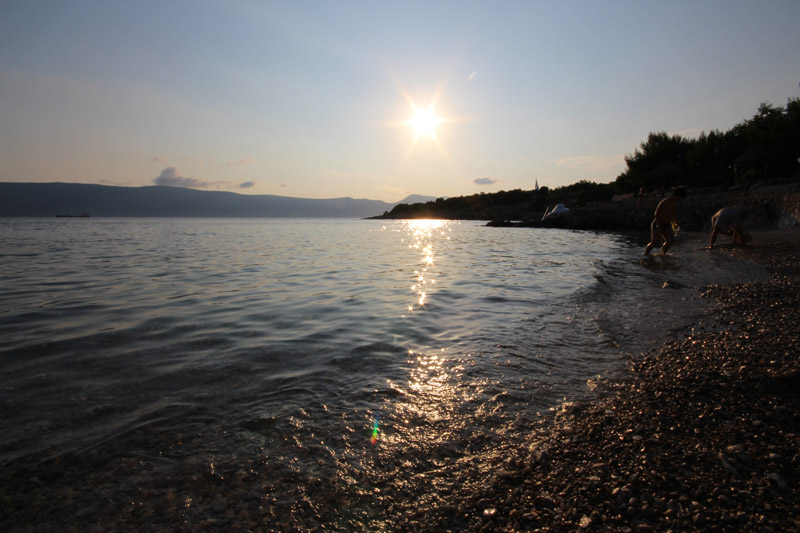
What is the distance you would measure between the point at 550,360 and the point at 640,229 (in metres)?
39.8

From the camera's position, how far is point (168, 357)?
484 centimetres

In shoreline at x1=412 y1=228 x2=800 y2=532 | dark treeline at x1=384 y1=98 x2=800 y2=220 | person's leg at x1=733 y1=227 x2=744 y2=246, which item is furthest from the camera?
dark treeline at x1=384 y1=98 x2=800 y2=220

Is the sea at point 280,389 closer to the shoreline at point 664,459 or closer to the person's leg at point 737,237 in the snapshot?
the shoreline at point 664,459

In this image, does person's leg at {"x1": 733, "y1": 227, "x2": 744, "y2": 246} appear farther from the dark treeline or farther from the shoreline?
the dark treeline

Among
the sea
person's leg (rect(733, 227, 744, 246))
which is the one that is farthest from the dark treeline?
the sea

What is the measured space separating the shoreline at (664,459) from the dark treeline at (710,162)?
40072mm

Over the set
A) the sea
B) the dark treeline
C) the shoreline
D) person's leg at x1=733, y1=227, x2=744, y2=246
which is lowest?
the sea

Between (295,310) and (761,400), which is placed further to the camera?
(295,310)

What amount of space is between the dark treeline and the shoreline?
131 feet

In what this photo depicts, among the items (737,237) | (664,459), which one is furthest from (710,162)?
(664,459)

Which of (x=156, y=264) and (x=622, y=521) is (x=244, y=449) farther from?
(x=156, y=264)

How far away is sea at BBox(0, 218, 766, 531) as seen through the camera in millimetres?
2373

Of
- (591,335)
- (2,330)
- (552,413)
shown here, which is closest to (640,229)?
(591,335)

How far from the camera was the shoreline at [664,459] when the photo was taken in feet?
6.69
